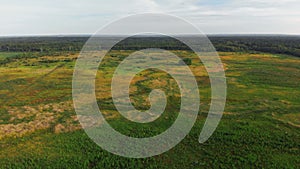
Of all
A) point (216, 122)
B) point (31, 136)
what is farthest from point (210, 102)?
point (31, 136)

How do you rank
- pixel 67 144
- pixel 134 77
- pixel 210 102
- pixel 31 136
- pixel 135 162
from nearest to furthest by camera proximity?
1. pixel 135 162
2. pixel 67 144
3. pixel 31 136
4. pixel 210 102
5. pixel 134 77

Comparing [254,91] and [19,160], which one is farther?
[254,91]

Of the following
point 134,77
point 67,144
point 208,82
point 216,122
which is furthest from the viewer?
point 134,77

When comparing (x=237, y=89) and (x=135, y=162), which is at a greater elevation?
(x=237, y=89)

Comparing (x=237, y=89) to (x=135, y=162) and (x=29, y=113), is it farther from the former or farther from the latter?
(x=29, y=113)

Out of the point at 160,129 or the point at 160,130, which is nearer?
the point at 160,130
